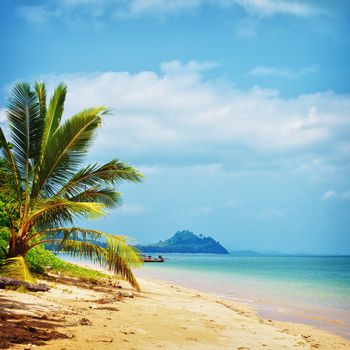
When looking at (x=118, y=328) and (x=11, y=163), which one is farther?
(x=11, y=163)

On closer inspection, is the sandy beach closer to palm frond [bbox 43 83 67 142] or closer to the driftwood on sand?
the driftwood on sand

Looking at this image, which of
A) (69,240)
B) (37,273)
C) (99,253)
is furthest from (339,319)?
(37,273)

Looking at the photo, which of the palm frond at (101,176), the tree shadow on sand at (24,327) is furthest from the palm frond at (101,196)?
the tree shadow on sand at (24,327)

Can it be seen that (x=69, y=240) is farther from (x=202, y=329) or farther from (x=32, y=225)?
(x=202, y=329)

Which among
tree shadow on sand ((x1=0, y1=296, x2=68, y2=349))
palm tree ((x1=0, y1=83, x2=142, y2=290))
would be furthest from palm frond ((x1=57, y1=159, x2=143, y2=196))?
tree shadow on sand ((x1=0, y1=296, x2=68, y2=349))

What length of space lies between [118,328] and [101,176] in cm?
726

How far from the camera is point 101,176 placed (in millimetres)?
14430

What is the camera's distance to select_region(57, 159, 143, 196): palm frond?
14.1 meters

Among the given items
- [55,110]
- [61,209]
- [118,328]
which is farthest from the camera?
[55,110]

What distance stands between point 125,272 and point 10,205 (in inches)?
166

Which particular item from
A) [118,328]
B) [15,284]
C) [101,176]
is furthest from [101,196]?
[118,328]

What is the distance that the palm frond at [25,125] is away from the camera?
516 inches

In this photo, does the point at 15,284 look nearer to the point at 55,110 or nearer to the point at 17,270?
the point at 17,270

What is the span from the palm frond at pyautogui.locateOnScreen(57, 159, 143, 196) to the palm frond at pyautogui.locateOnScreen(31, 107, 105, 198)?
0.36 meters
